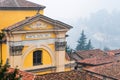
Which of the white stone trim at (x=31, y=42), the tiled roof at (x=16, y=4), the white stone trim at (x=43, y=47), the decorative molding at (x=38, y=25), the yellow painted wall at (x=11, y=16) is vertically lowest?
the white stone trim at (x=43, y=47)

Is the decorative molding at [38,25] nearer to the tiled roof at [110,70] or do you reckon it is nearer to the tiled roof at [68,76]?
the tiled roof at [68,76]

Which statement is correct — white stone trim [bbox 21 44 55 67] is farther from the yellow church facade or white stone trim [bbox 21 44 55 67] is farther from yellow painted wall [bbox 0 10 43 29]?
yellow painted wall [bbox 0 10 43 29]

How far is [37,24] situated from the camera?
24.3 metres

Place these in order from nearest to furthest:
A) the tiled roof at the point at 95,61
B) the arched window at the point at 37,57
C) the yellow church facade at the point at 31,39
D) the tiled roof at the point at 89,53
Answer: the yellow church facade at the point at 31,39 → the arched window at the point at 37,57 → the tiled roof at the point at 95,61 → the tiled roof at the point at 89,53

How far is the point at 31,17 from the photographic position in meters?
23.9

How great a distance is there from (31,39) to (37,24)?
107 centimetres

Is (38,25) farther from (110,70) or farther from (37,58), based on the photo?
(110,70)

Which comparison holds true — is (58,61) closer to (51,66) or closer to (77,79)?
(51,66)

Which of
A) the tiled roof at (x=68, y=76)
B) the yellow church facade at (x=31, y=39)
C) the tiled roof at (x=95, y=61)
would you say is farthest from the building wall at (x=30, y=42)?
the tiled roof at (x=95, y=61)

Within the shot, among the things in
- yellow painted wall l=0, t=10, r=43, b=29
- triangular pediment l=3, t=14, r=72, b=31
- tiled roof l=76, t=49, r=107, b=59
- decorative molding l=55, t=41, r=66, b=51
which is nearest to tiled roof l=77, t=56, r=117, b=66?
tiled roof l=76, t=49, r=107, b=59

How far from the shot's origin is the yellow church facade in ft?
77.8

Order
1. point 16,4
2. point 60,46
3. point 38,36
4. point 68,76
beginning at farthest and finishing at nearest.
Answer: point 60,46, point 16,4, point 38,36, point 68,76

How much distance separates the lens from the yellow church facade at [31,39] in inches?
934

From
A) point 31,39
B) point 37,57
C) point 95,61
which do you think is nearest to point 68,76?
point 37,57
